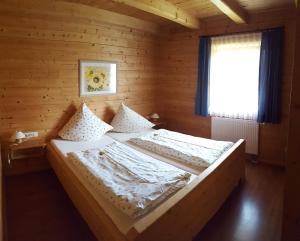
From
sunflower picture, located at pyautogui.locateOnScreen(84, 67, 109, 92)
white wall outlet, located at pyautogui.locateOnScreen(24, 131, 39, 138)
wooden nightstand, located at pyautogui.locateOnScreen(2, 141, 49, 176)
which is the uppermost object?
sunflower picture, located at pyautogui.locateOnScreen(84, 67, 109, 92)

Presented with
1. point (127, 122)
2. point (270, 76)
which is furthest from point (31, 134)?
point (270, 76)

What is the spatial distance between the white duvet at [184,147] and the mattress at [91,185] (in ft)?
1.13

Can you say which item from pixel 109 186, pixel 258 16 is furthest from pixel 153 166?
pixel 258 16

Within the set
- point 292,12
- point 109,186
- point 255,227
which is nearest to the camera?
point 109,186

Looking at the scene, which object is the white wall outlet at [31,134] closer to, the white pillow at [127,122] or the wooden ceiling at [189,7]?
the white pillow at [127,122]

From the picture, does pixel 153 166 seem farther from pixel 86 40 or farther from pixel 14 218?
pixel 86 40

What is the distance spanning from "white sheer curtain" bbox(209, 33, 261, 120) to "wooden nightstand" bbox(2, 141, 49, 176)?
9.95 feet

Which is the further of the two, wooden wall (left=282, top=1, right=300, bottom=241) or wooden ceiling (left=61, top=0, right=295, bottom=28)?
wooden ceiling (left=61, top=0, right=295, bottom=28)

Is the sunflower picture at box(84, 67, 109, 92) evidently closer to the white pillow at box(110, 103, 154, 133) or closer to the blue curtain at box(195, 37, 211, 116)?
the white pillow at box(110, 103, 154, 133)

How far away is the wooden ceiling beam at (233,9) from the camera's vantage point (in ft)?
9.49

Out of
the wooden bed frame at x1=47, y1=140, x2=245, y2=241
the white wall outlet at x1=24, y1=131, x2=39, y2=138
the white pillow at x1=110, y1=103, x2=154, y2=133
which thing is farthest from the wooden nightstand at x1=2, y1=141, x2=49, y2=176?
the white pillow at x1=110, y1=103, x2=154, y2=133

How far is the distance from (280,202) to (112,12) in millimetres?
3628

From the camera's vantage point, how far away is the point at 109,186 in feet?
6.12

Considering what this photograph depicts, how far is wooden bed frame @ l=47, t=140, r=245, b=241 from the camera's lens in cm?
149
